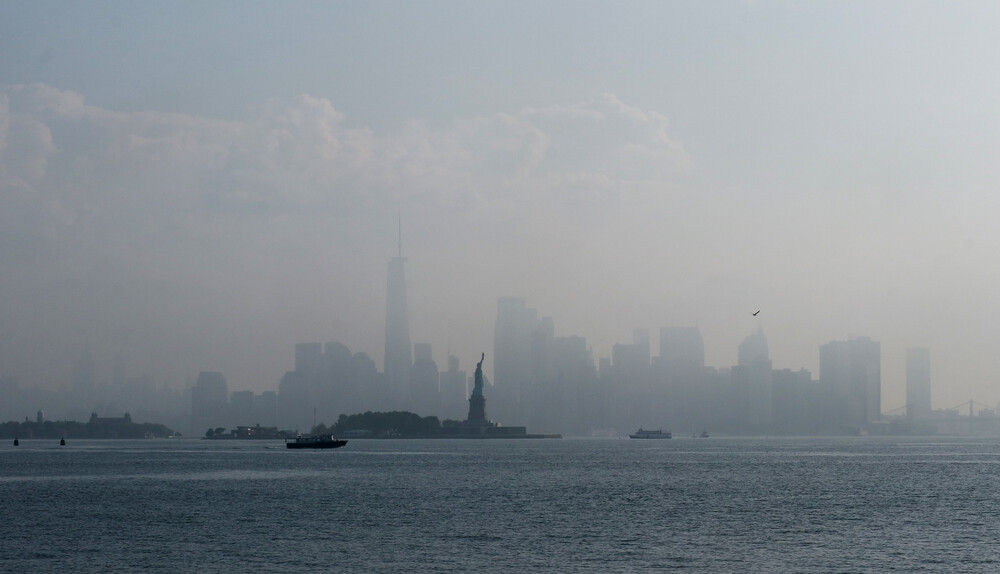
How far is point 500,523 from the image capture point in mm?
81438

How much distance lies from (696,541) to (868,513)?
25122 millimetres

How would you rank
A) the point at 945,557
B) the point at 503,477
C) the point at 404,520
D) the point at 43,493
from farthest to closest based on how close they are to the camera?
the point at 503,477
the point at 43,493
the point at 404,520
the point at 945,557

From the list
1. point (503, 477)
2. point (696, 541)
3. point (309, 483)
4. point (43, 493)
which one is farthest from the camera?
point (503, 477)

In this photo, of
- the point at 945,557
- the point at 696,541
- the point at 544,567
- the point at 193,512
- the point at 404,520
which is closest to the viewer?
the point at 544,567

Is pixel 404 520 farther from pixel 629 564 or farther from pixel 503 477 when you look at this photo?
pixel 503 477

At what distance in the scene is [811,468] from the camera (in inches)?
6575

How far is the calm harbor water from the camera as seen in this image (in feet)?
207

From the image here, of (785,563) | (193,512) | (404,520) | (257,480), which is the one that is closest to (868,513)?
(785,563)

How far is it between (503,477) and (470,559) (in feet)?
249

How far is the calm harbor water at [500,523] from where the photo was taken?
207 feet

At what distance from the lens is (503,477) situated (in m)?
139

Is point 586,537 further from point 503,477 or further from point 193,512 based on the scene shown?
point 503,477

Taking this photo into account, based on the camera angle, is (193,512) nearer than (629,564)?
No

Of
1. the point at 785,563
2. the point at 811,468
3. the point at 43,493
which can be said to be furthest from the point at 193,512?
the point at 811,468
